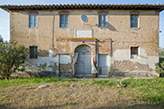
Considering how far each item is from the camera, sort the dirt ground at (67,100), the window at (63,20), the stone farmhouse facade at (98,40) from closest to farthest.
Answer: the dirt ground at (67,100) → the stone farmhouse facade at (98,40) → the window at (63,20)

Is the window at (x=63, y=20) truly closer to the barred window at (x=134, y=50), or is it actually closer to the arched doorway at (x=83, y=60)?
the arched doorway at (x=83, y=60)

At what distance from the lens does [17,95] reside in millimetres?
4418

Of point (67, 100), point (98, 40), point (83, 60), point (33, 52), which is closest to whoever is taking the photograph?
point (67, 100)

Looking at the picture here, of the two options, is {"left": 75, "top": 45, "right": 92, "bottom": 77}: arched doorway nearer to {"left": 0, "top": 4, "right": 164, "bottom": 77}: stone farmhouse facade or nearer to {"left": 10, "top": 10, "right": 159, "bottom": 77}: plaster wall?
{"left": 0, "top": 4, "right": 164, "bottom": 77}: stone farmhouse facade

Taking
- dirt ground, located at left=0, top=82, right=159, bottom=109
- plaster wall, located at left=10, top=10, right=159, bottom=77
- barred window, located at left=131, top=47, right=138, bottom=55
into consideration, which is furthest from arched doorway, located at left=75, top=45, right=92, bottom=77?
barred window, located at left=131, top=47, right=138, bottom=55

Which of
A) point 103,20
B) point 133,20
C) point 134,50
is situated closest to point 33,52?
point 103,20

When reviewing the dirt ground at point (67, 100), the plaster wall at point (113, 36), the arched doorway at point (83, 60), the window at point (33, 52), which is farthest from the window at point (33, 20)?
the dirt ground at point (67, 100)

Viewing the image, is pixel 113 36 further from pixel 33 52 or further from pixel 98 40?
pixel 33 52

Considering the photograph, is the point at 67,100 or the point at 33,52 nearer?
the point at 67,100

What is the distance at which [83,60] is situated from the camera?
8.22 metres

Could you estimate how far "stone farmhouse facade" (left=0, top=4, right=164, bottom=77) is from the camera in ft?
26.6

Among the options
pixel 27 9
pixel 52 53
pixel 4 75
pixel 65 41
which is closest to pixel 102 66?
pixel 65 41

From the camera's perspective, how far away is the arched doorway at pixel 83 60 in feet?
26.8

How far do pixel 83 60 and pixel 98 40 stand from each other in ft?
7.20
